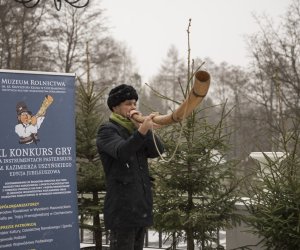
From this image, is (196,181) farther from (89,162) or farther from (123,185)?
(89,162)

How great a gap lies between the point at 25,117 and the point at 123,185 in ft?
5.45

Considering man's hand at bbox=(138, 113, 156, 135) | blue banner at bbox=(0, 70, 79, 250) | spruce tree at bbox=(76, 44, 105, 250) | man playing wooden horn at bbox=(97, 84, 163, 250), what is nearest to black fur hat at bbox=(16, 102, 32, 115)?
blue banner at bbox=(0, 70, 79, 250)

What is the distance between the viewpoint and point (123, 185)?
3219mm

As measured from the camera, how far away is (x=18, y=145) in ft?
14.2

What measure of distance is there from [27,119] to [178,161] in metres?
1.61

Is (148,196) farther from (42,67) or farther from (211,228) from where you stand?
(42,67)

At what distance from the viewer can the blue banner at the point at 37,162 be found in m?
4.26

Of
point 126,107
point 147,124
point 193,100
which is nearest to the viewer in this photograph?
point 193,100

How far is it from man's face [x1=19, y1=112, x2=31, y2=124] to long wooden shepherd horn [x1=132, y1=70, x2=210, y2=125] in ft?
6.60

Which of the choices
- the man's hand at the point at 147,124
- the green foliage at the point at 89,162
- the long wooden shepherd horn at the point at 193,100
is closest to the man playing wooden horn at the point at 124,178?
the man's hand at the point at 147,124

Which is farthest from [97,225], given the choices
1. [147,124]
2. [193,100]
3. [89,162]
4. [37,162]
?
[193,100]

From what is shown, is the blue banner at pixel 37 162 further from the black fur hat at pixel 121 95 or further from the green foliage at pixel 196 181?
the black fur hat at pixel 121 95

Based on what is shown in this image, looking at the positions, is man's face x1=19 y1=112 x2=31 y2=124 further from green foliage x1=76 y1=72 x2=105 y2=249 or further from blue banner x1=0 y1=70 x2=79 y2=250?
green foliage x1=76 y1=72 x2=105 y2=249

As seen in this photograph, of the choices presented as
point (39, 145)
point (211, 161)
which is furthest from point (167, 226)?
point (39, 145)
